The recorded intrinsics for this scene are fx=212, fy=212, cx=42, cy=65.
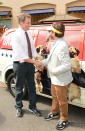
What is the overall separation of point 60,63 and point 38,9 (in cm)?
1185

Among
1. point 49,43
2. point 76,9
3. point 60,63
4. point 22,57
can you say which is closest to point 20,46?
point 22,57

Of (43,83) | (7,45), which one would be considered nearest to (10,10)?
(7,45)

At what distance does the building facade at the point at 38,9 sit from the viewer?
13.3 m

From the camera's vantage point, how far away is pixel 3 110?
4168mm

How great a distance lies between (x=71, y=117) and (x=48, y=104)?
0.70m

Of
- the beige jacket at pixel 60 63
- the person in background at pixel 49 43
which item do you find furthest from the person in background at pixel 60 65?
the person in background at pixel 49 43

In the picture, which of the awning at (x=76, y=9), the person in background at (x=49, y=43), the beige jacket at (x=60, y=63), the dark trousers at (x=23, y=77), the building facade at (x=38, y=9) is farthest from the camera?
the building facade at (x=38, y=9)

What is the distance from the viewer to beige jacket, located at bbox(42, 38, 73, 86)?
9.89ft

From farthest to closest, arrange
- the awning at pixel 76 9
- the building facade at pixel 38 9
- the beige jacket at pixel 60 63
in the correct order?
the building facade at pixel 38 9 < the awning at pixel 76 9 < the beige jacket at pixel 60 63

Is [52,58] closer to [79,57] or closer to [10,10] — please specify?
[79,57]

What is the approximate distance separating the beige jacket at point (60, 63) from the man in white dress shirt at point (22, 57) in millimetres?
404

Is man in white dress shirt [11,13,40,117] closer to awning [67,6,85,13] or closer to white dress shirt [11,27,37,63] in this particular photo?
white dress shirt [11,27,37,63]

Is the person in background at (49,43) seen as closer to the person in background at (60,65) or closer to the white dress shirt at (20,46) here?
the person in background at (60,65)

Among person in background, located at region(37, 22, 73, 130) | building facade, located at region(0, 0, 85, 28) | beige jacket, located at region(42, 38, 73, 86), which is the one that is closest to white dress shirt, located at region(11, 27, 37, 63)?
person in background, located at region(37, 22, 73, 130)
